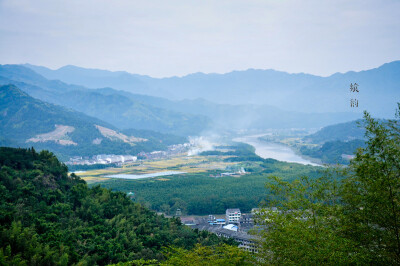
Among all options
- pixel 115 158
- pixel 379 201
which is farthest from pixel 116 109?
pixel 379 201

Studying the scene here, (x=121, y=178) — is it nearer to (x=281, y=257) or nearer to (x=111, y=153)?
(x=111, y=153)

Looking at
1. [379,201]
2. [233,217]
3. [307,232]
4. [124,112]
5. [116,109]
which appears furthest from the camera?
[116,109]

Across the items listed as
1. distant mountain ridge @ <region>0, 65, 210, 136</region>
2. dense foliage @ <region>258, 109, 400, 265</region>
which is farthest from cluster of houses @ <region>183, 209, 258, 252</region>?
distant mountain ridge @ <region>0, 65, 210, 136</region>

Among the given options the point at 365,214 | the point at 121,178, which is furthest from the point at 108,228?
the point at 121,178

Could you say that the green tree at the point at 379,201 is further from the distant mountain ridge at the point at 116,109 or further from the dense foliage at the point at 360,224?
the distant mountain ridge at the point at 116,109

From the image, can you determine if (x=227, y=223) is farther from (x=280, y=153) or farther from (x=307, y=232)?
(x=280, y=153)

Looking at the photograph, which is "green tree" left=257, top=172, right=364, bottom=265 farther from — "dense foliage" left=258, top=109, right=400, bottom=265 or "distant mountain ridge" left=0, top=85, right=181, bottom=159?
"distant mountain ridge" left=0, top=85, right=181, bottom=159
